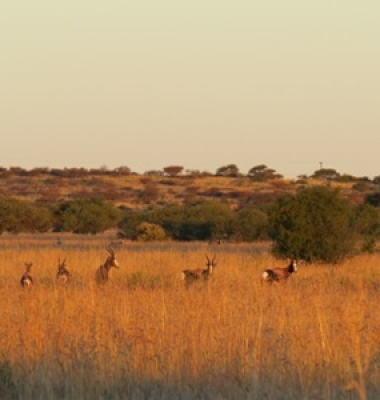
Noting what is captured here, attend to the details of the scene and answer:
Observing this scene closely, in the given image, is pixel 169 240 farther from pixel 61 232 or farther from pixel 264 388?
pixel 264 388

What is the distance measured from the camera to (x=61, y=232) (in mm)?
61906

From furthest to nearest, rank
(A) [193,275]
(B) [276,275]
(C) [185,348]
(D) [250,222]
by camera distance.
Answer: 1. (D) [250,222]
2. (A) [193,275]
3. (B) [276,275]
4. (C) [185,348]

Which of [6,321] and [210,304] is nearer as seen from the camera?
[6,321]

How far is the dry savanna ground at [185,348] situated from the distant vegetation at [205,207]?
12.8 m

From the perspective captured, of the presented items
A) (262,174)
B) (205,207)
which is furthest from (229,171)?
(205,207)

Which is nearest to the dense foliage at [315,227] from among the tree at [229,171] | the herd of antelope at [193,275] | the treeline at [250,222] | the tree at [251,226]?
the treeline at [250,222]

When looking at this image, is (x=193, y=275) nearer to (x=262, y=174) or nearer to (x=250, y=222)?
(x=250, y=222)

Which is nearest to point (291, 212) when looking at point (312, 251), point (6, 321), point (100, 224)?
point (312, 251)

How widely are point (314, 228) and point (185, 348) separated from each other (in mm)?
18204

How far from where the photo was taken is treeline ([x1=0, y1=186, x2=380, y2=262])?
1092 inches

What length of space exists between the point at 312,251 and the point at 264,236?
1997 centimetres

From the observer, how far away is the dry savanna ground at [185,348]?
859 centimetres

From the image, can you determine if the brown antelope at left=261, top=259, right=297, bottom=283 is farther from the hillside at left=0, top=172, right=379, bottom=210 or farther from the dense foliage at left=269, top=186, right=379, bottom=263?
the hillside at left=0, top=172, right=379, bottom=210

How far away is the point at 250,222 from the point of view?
4922 centimetres
